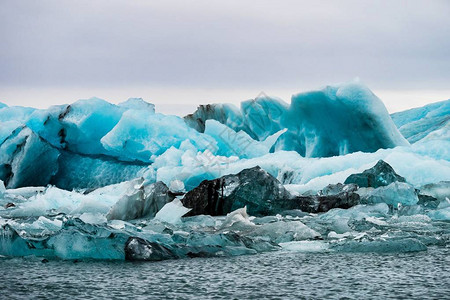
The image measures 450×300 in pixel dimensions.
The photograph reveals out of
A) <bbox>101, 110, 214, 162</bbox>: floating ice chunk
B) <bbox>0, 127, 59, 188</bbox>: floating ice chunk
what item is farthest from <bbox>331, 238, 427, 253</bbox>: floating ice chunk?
<bbox>0, 127, 59, 188</bbox>: floating ice chunk

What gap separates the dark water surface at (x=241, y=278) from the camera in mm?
2838

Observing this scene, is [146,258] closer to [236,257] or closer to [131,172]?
[236,257]

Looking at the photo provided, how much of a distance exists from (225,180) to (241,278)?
15.9 feet

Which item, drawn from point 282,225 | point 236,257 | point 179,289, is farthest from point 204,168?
point 179,289

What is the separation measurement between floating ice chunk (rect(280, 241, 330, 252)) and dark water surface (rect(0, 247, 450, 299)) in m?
0.35

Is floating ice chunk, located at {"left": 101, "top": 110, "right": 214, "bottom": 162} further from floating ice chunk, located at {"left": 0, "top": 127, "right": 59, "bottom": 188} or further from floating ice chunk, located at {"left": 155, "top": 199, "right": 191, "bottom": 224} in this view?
floating ice chunk, located at {"left": 155, "top": 199, "right": 191, "bottom": 224}

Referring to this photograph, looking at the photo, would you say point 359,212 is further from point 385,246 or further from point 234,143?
point 234,143

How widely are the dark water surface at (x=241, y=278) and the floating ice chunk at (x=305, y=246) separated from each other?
13.7 inches

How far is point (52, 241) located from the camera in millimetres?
4117

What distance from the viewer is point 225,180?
8.11 metres

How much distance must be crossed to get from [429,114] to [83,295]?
729 inches

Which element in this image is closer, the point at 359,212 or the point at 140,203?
the point at 359,212

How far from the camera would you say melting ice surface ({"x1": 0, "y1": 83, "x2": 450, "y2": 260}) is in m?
4.49

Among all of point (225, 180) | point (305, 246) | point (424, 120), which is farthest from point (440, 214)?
point (424, 120)
